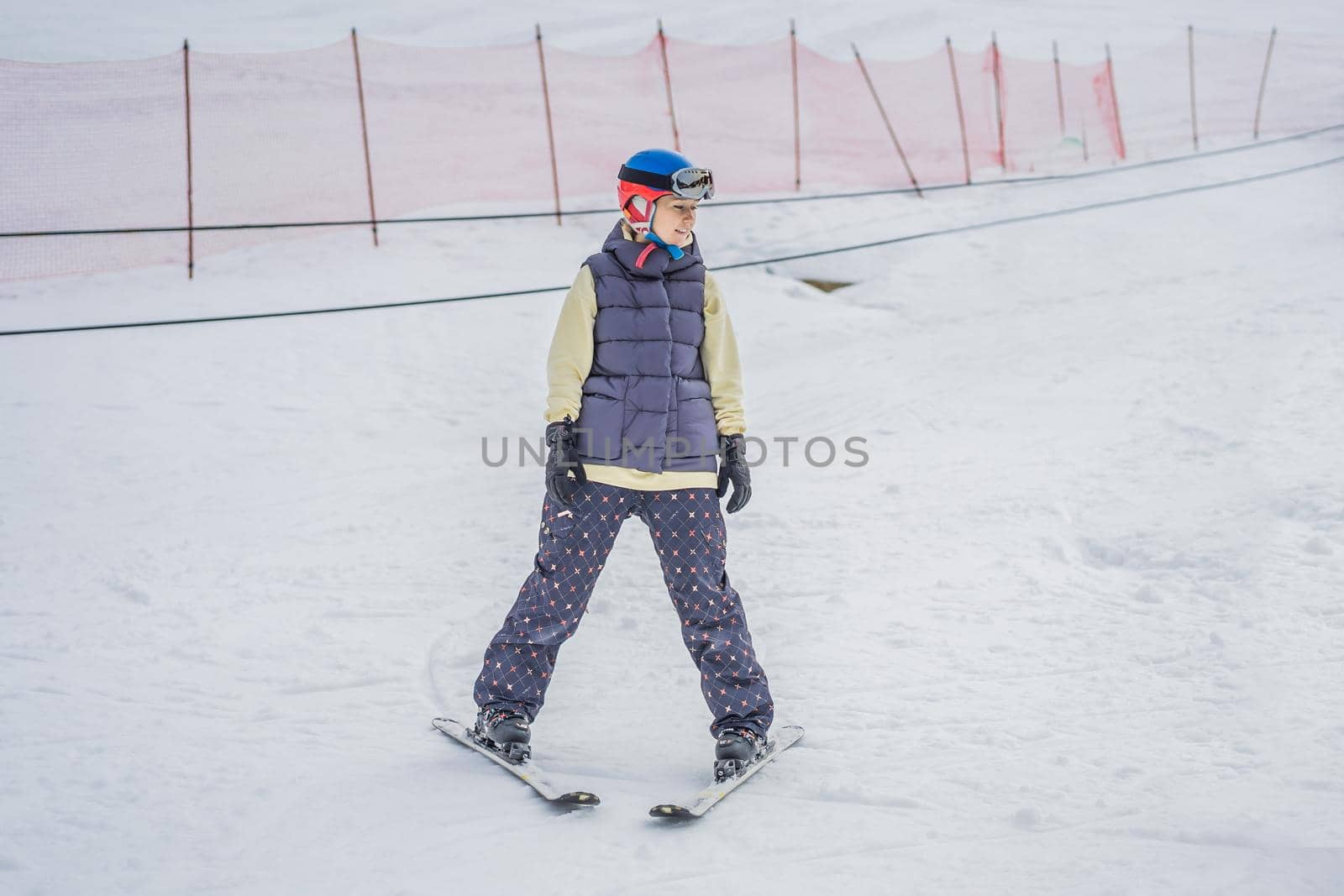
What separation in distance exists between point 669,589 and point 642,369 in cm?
58

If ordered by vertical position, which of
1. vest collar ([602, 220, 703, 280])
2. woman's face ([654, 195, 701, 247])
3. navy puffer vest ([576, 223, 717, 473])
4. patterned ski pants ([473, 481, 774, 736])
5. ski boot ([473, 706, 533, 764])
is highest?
woman's face ([654, 195, 701, 247])

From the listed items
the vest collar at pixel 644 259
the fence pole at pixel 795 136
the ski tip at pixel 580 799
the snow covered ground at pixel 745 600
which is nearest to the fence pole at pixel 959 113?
the fence pole at pixel 795 136

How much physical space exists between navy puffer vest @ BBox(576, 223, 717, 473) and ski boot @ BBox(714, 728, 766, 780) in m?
A: 0.69

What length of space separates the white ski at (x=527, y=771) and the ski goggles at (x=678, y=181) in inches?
60.1

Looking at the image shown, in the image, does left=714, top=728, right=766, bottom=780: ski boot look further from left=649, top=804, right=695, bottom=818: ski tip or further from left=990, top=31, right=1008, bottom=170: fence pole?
left=990, top=31, right=1008, bottom=170: fence pole

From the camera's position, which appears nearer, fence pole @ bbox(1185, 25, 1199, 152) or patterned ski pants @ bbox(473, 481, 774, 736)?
patterned ski pants @ bbox(473, 481, 774, 736)

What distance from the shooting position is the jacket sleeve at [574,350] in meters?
2.96

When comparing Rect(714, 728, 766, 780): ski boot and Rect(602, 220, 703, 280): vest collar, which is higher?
Rect(602, 220, 703, 280): vest collar

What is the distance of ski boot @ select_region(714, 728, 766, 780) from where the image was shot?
292 cm

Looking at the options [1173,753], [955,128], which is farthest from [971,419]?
[955,128]

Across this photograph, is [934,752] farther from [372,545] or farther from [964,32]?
[964,32]

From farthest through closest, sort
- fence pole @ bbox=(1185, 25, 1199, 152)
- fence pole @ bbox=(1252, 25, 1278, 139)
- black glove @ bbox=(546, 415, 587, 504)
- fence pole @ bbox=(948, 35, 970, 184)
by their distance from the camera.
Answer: fence pole @ bbox=(1252, 25, 1278, 139) < fence pole @ bbox=(1185, 25, 1199, 152) < fence pole @ bbox=(948, 35, 970, 184) < black glove @ bbox=(546, 415, 587, 504)

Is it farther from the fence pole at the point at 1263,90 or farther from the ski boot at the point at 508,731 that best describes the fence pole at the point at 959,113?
the ski boot at the point at 508,731

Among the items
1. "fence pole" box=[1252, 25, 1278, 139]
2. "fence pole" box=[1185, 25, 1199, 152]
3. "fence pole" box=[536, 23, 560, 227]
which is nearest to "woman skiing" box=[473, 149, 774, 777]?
"fence pole" box=[536, 23, 560, 227]
